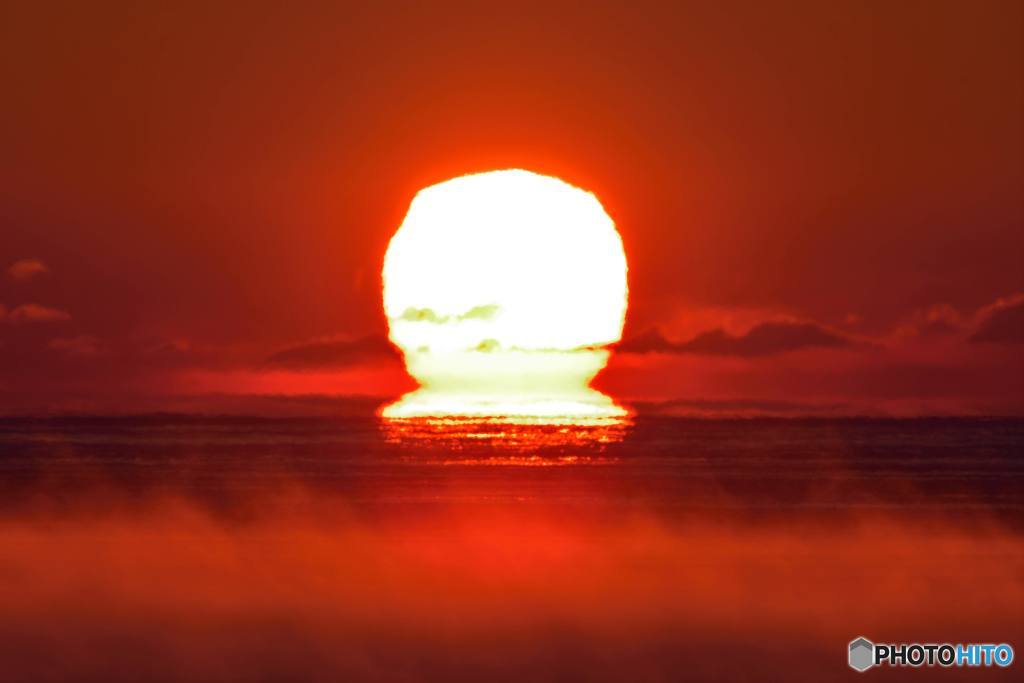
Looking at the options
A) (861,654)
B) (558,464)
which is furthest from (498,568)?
(558,464)

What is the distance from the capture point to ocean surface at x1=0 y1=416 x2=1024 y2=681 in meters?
16.2

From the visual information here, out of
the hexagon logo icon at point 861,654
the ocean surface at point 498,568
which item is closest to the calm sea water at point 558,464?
the ocean surface at point 498,568

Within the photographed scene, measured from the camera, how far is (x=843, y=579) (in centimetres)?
2245

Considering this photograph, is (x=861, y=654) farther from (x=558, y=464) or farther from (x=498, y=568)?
(x=558, y=464)

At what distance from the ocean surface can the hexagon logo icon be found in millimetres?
180

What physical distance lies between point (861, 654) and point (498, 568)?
8833 millimetres

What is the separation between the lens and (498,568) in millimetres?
23562

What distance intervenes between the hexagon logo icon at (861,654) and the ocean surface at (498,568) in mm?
180

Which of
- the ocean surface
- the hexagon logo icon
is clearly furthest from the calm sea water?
the hexagon logo icon

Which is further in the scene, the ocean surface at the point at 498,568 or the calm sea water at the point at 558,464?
the calm sea water at the point at 558,464

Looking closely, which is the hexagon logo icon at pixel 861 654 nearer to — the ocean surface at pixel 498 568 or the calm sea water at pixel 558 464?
the ocean surface at pixel 498 568

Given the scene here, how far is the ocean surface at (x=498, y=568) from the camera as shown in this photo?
16250 millimetres

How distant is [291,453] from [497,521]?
106 feet

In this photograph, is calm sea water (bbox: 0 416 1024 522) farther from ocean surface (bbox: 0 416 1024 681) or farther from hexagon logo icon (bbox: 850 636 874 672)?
hexagon logo icon (bbox: 850 636 874 672)
